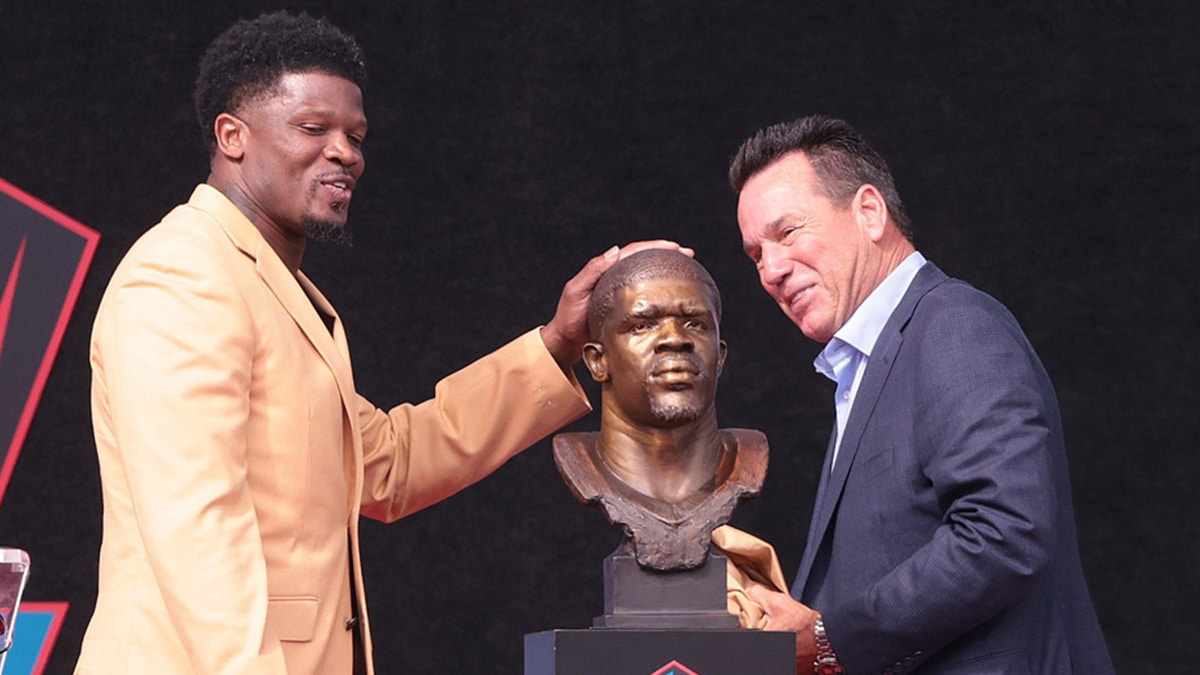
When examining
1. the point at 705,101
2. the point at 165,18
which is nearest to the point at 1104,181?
the point at 705,101

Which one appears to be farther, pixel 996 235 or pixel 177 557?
pixel 996 235

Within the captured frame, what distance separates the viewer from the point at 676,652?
2.65 meters

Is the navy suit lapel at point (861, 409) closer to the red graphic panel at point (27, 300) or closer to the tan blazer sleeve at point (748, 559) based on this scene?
the tan blazer sleeve at point (748, 559)

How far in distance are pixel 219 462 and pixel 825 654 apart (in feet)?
3.42

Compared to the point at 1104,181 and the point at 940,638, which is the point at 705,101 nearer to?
the point at 1104,181

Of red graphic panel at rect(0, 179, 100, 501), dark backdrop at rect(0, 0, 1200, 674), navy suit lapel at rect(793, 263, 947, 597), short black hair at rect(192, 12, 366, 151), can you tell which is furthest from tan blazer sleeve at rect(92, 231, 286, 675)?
dark backdrop at rect(0, 0, 1200, 674)

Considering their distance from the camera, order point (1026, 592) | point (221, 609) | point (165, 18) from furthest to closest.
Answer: point (165, 18), point (1026, 592), point (221, 609)

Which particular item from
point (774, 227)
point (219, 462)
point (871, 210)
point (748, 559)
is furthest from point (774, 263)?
point (219, 462)

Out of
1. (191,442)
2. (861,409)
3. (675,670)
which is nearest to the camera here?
(191,442)

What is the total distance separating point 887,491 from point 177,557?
115cm

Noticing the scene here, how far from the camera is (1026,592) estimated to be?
8.84 feet

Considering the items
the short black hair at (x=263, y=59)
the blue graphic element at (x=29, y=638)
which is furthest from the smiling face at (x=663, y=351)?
the blue graphic element at (x=29, y=638)

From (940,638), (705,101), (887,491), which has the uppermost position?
(705,101)

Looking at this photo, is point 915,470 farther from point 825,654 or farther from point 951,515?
point 825,654
